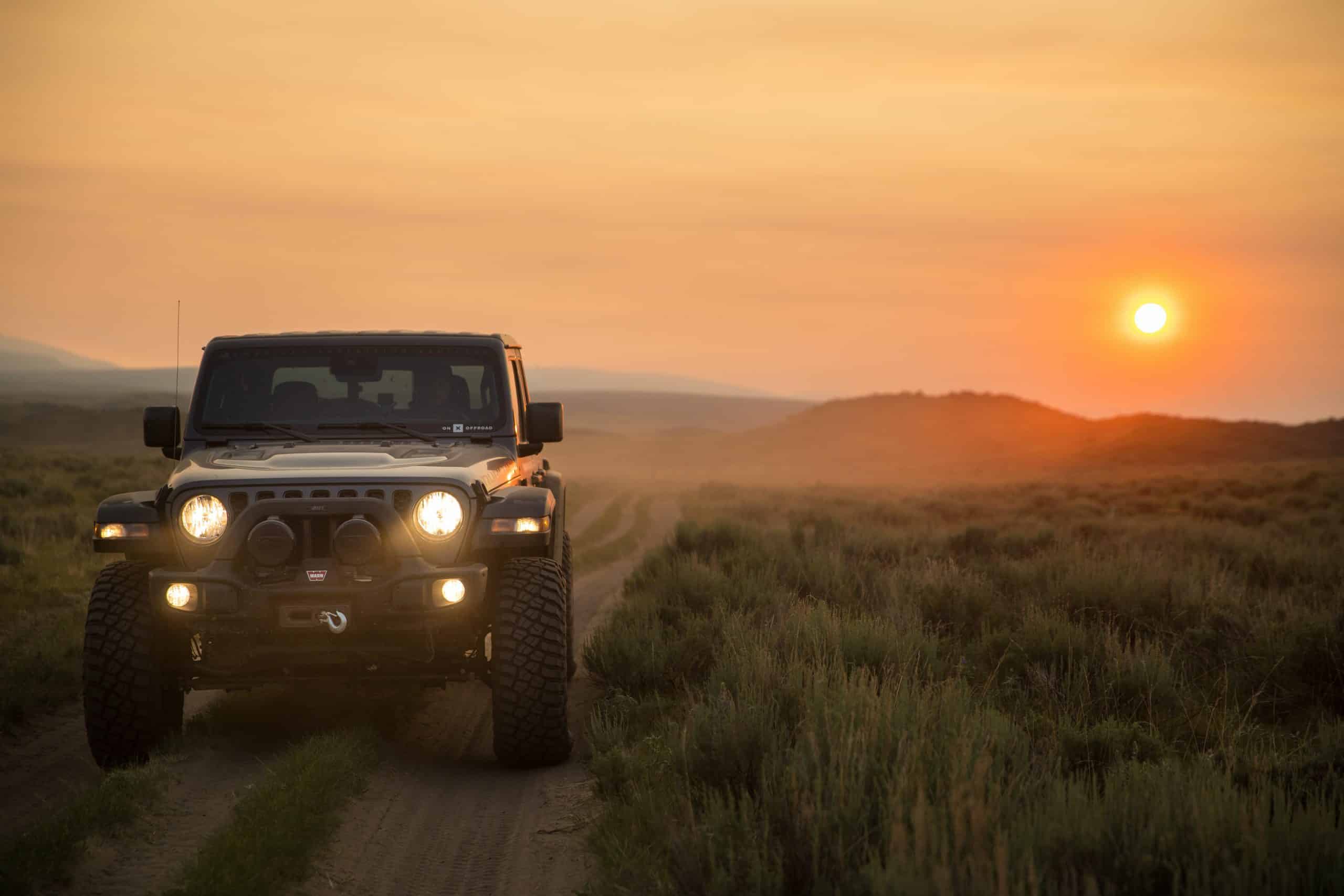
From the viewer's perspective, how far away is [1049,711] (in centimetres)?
674

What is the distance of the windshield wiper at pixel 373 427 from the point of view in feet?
24.9

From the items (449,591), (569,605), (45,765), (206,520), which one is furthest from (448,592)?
(45,765)

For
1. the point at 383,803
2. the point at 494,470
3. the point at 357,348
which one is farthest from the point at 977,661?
the point at 357,348

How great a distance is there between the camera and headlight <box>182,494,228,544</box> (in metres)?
6.22

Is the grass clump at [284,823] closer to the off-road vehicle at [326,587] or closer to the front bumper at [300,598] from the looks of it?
the off-road vehicle at [326,587]

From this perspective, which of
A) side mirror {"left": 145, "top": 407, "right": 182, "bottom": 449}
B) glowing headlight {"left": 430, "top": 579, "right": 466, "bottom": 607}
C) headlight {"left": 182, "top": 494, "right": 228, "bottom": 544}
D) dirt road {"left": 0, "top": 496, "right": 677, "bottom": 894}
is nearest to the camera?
dirt road {"left": 0, "top": 496, "right": 677, "bottom": 894}

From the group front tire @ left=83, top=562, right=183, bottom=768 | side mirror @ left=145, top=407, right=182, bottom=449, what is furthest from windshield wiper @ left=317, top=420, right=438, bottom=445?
front tire @ left=83, top=562, right=183, bottom=768

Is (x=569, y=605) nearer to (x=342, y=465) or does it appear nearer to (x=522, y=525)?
(x=522, y=525)

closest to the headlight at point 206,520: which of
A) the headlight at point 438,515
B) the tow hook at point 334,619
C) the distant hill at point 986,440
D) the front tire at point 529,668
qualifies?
the tow hook at point 334,619

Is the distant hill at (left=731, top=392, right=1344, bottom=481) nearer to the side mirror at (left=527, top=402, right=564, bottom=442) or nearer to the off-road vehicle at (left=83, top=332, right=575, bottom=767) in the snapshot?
the side mirror at (left=527, top=402, right=564, bottom=442)

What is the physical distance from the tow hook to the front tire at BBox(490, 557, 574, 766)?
90 cm

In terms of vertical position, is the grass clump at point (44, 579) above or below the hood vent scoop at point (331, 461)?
below

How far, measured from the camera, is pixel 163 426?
731cm

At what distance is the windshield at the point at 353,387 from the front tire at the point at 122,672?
5.40 feet
